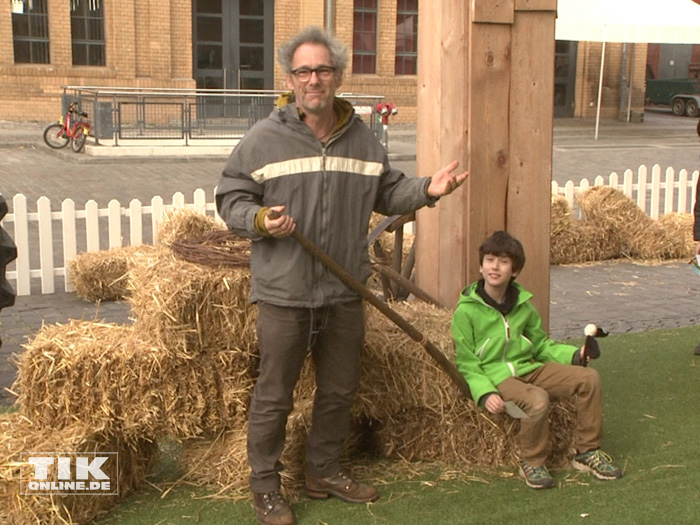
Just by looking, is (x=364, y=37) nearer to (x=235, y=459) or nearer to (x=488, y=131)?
(x=488, y=131)

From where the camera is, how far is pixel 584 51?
3023cm

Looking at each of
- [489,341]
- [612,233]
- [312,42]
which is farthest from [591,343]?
[612,233]

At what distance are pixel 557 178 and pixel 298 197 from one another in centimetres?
1326

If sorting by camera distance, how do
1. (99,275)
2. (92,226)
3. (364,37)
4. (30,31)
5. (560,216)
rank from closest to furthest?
(99,275)
(92,226)
(560,216)
(30,31)
(364,37)

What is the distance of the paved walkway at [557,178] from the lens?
754 cm

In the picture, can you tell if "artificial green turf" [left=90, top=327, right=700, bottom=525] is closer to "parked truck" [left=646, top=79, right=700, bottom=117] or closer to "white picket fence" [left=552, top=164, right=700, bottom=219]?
"white picket fence" [left=552, top=164, right=700, bottom=219]

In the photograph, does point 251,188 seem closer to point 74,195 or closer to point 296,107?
point 296,107

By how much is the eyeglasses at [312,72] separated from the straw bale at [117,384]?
4.13 ft

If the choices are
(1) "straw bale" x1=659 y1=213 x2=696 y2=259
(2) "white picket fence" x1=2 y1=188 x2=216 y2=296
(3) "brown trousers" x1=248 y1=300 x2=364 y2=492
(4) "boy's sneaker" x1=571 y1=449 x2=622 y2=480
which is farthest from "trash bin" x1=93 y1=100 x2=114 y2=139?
(4) "boy's sneaker" x1=571 y1=449 x2=622 y2=480

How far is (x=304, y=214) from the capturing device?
376cm

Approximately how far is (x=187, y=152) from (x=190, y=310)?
50.1 feet

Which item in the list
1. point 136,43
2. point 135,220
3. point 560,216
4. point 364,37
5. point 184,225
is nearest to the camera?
point 184,225

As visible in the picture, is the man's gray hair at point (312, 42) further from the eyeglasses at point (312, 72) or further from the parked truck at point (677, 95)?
the parked truck at point (677, 95)

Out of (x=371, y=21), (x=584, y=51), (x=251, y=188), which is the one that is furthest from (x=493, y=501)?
(x=584, y=51)
